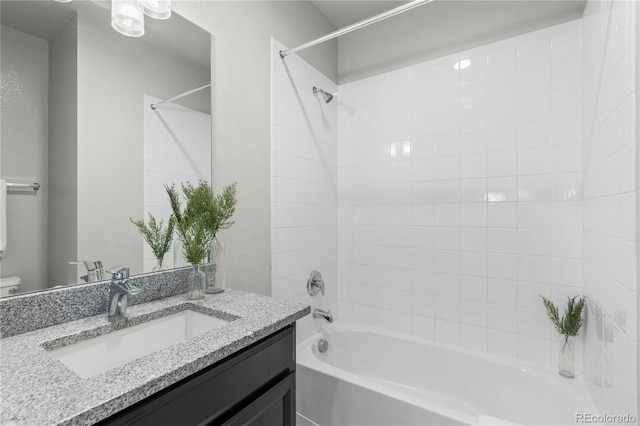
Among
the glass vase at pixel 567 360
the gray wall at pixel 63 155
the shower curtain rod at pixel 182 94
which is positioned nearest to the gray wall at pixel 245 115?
the shower curtain rod at pixel 182 94

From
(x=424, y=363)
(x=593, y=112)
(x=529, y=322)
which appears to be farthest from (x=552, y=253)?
(x=424, y=363)

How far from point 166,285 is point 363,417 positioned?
115cm

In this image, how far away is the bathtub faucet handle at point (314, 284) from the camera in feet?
7.14

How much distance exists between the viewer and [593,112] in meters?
1.48

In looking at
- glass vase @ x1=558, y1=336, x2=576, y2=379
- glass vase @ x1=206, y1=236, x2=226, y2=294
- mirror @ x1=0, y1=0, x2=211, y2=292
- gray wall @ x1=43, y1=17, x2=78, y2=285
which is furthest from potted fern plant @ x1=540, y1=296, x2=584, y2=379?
gray wall @ x1=43, y1=17, x2=78, y2=285

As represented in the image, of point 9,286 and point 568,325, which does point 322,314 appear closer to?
point 568,325

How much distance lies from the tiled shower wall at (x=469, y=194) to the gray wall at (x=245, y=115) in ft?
2.77

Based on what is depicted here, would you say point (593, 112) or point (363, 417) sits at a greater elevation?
point (593, 112)

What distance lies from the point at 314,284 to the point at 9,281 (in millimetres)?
1589

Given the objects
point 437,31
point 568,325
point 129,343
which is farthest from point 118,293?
point 437,31

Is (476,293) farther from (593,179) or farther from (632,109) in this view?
(632,109)

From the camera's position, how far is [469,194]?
2.01 m

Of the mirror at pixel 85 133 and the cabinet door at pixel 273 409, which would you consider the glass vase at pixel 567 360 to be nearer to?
the cabinet door at pixel 273 409

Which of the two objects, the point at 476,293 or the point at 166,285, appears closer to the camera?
the point at 166,285
